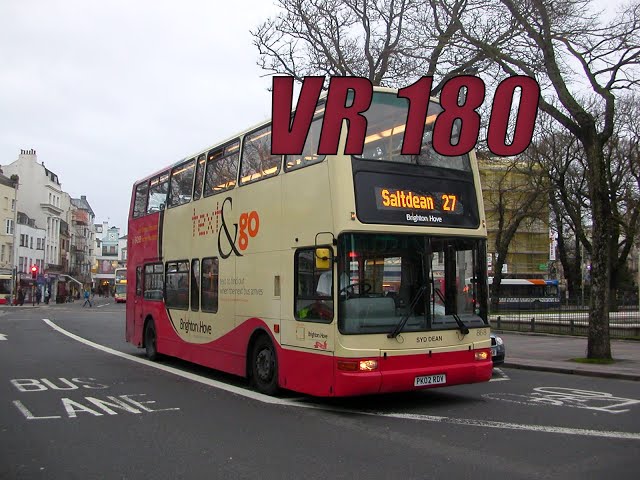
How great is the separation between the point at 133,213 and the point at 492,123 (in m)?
9.48

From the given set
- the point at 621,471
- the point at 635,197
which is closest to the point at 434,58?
the point at 621,471

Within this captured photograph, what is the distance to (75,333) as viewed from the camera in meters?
25.2

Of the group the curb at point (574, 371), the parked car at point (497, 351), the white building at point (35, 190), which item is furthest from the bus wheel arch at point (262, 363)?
the white building at point (35, 190)

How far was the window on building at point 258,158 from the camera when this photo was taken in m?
10.6

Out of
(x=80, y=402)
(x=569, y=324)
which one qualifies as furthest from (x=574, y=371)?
(x=569, y=324)

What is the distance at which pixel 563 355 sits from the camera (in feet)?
57.7

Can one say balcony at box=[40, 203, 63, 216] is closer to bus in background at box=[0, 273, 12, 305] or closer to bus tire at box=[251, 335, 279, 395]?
bus in background at box=[0, 273, 12, 305]

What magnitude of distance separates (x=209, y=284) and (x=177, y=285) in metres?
1.74

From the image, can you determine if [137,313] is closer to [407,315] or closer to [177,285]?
[177,285]

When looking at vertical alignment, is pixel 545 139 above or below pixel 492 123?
above

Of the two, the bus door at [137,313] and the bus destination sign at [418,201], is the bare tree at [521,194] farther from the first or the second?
the bus destination sign at [418,201]

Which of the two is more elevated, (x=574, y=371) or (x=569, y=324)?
(x=569, y=324)

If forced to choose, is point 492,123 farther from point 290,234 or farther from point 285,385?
point 285,385

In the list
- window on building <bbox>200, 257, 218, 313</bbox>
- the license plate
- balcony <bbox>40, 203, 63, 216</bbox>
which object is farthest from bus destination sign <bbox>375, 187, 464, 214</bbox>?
balcony <bbox>40, 203, 63, 216</bbox>
